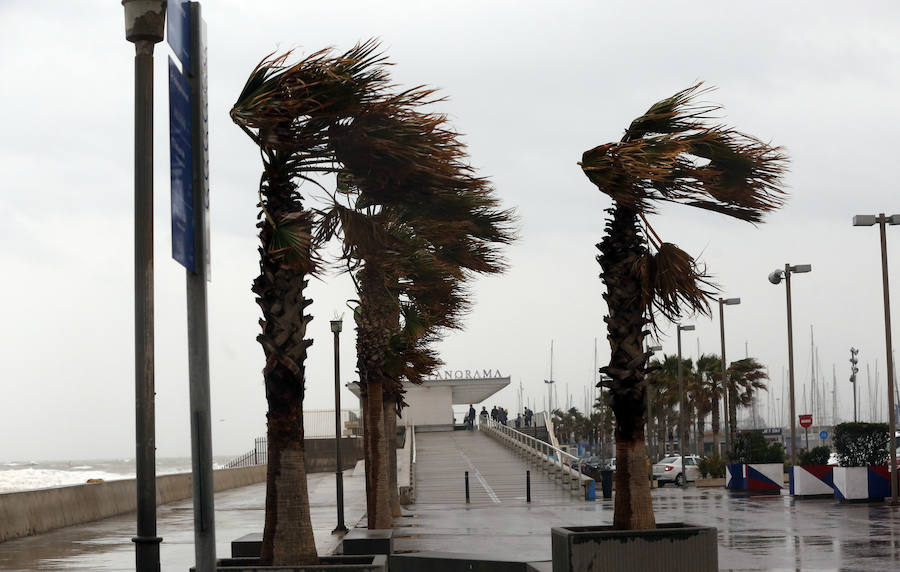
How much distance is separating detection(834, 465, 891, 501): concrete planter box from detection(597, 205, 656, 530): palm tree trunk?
65.2 ft

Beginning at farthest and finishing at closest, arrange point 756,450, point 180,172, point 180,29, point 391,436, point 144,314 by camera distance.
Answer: point 756,450
point 391,436
point 144,314
point 180,29
point 180,172

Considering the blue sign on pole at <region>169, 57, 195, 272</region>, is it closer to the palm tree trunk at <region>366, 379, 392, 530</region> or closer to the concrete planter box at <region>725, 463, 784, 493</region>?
the palm tree trunk at <region>366, 379, 392, 530</region>

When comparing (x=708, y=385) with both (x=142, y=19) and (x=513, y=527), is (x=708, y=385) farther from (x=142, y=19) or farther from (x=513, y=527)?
(x=142, y=19)

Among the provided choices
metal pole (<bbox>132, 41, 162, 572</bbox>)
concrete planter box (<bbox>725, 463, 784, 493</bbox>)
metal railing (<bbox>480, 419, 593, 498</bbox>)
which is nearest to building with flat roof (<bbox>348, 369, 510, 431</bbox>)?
metal railing (<bbox>480, 419, 593, 498</bbox>)

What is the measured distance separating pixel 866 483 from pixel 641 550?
21.4 metres

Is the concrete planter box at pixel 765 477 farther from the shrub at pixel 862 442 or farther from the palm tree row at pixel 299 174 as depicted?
the palm tree row at pixel 299 174

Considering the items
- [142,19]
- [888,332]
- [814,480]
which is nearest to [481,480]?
[814,480]

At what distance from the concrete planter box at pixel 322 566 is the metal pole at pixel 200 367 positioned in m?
3.16

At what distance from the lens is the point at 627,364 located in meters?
13.8

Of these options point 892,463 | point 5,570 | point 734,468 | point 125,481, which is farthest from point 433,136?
point 734,468

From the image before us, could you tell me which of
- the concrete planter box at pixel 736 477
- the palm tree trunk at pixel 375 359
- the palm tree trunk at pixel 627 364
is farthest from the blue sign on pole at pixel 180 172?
the concrete planter box at pixel 736 477

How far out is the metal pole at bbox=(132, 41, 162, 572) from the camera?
7992 millimetres

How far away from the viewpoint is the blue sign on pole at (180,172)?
267 inches

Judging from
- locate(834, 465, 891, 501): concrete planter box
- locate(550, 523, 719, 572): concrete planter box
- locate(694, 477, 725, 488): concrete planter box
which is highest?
locate(550, 523, 719, 572): concrete planter box
